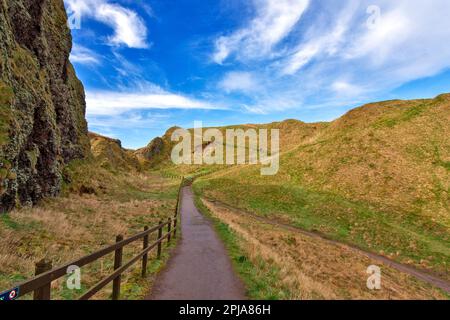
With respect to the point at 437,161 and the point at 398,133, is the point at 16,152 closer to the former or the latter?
the point at 437,161

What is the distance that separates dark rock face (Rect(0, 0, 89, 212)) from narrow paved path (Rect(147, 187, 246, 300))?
9523mm

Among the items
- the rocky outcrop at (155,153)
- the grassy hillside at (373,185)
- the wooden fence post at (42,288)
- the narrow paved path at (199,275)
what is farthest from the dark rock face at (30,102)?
the rocky outcrop at (155,153)

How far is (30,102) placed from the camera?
19.6 metres

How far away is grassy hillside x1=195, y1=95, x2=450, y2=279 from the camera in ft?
86.7

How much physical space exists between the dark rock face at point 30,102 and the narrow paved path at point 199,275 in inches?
375

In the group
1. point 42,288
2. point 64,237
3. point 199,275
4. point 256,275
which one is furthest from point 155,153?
point 42,288

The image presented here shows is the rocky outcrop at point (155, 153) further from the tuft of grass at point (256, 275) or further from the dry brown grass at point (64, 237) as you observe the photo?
the tuft of grass at point (256, 275)

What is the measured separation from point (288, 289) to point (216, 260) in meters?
3.79

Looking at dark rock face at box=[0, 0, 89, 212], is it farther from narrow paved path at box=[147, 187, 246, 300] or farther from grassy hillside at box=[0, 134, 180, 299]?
narrow paved path at box=[147, 187, 246, 300]

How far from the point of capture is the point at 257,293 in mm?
8453

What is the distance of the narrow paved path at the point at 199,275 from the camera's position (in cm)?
809

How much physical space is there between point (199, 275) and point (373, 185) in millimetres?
35735

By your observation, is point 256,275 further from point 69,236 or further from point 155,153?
point 155,153
